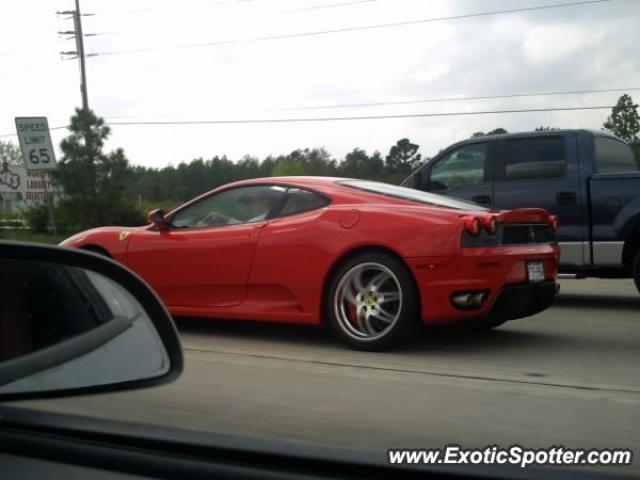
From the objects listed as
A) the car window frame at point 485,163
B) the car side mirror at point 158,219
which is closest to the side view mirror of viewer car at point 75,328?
the car side mirror at point 158,219

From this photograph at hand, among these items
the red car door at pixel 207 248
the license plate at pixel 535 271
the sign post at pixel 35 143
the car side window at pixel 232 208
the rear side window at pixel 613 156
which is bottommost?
the license plate at pixel 535 271

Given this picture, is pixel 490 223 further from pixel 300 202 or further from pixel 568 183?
pixel 568 183

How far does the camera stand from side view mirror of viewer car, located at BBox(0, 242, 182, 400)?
7.52ft

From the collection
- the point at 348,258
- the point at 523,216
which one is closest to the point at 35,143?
the point at 348,258

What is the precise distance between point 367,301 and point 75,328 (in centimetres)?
353

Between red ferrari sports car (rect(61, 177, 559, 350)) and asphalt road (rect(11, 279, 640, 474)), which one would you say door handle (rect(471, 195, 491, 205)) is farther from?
red ferrari sports car (rect(61, 177, 559, 350))

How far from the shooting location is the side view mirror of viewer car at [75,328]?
90.3 inches

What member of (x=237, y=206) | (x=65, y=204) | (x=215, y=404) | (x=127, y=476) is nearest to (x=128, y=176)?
(x=65, y=204)

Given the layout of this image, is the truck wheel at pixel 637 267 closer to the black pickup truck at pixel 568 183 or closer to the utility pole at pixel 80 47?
the black pickup truck at pixel 568 183

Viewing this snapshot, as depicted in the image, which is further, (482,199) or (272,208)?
(482,199)

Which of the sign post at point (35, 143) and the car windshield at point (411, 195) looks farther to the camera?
the sign post at point (35, 143)

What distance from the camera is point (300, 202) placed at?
20.7ft

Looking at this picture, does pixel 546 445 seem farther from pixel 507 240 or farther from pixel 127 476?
pixel 507 240

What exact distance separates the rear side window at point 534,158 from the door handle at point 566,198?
25 cm
